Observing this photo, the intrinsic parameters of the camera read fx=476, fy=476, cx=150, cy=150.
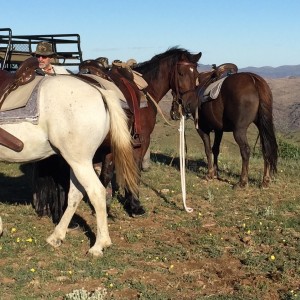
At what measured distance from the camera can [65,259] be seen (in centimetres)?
559

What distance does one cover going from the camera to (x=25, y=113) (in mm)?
5363

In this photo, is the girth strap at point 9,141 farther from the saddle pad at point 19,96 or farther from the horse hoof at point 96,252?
the horse hoof at point 96,252

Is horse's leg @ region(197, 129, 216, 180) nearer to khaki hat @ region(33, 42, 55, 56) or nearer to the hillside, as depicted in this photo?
khaki hat @ region(33, 42, 55, 56)

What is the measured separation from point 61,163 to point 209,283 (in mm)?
2893

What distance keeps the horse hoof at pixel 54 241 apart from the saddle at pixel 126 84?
174 cm

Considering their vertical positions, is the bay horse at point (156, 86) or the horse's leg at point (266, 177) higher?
the bay horse at point (156, 86)

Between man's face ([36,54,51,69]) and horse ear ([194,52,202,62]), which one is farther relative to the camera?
horse ear ([194,52,202,62])

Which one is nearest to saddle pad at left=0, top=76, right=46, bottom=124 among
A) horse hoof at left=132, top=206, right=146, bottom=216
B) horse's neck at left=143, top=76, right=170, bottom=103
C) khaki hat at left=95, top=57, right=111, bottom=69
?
khaki hat at left=95, top=57, right=111, bottom=69

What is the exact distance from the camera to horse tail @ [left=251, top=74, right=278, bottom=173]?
908 cm

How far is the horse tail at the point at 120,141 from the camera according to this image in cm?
565

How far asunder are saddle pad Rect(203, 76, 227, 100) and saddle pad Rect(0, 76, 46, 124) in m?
4.94

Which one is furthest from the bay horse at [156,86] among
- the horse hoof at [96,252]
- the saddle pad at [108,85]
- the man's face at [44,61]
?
the horse hoof at [96,252]

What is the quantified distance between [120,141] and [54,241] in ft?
5.06

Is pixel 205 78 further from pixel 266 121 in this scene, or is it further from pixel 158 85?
pixel 158 85
